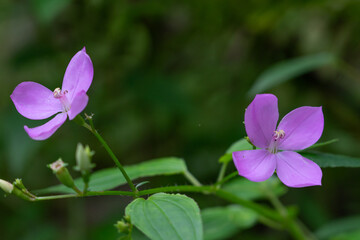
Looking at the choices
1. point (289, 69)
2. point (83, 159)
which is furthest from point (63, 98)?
point (289, 69)

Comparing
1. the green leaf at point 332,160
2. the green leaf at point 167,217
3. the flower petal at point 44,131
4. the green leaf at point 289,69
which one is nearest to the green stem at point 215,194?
the green leaf at point 167,217

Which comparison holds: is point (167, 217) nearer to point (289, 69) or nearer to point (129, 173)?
point (129, 173)

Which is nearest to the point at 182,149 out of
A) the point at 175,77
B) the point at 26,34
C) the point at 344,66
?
the point at 175,77

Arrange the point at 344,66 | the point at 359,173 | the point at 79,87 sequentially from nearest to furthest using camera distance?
the point at 79,87 < the point at 344,66 < the point at 359,173

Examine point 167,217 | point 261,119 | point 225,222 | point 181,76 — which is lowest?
point 225,222

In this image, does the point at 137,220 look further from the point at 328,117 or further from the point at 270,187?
the point at 328,117
